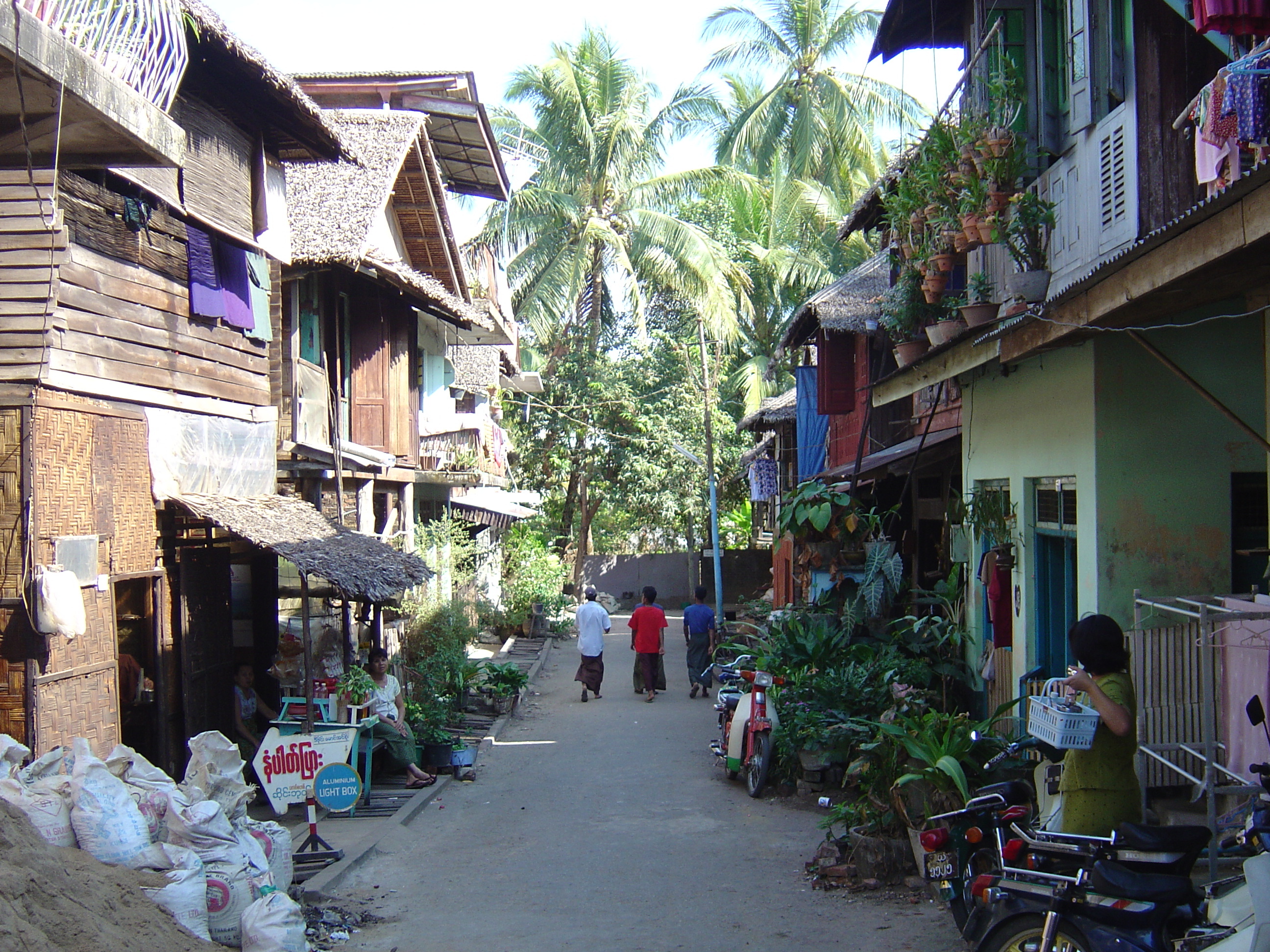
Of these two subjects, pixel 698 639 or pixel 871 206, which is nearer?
pixel 871 206

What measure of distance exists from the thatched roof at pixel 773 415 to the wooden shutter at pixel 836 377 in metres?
6.15

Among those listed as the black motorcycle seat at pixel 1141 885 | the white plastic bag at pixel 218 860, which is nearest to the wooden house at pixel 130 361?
the white plastic bag at pixel 218 860

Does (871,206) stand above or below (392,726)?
above

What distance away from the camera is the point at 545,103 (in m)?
27.3

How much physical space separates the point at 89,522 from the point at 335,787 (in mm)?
2671

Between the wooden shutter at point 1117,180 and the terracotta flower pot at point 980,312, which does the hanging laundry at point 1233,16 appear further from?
the terracotta flower pot at point 980,312

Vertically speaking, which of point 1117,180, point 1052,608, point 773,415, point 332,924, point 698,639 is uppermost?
point 1117,180

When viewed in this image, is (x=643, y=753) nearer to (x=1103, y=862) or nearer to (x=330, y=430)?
(x=330, y=430)

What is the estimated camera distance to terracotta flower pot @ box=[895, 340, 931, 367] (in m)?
9.75

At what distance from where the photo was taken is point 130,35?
6.52m

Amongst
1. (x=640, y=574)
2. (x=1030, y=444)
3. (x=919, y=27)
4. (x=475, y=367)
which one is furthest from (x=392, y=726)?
(x=640, y=574)

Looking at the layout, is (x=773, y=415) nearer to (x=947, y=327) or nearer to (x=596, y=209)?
(x=596, y=209)

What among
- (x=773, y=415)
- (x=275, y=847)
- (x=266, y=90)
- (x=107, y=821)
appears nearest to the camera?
(x=107, y=821)

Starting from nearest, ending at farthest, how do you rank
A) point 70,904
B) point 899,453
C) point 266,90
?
point 70,904 < point 266,90 < point 899,453
